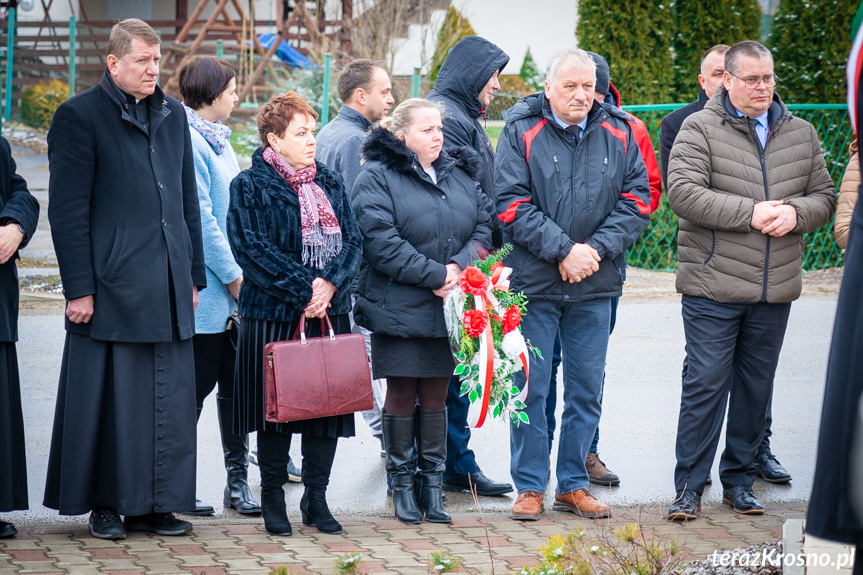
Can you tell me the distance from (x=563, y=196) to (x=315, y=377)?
1581 mm

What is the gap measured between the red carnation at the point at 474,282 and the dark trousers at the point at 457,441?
955 millimetres

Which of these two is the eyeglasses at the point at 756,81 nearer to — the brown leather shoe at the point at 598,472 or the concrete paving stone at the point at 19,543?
the brown leather shoe at the point at 598,472

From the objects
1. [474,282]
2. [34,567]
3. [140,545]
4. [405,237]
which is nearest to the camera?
[34,567]

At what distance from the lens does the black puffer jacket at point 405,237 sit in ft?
15.7

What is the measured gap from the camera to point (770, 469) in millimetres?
5684

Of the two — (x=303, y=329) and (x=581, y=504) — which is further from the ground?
(x=303, y=329)

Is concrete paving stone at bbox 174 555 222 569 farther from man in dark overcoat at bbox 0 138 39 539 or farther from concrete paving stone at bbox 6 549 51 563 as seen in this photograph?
man in dark overcoat at bbox 0 138 39 539

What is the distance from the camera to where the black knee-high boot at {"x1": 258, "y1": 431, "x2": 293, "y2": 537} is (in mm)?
4574

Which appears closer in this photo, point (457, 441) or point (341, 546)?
point (341, 546)

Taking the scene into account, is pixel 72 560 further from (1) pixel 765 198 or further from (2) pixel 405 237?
(1) pixel 765 198

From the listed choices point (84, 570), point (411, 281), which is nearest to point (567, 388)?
point (411, 281)

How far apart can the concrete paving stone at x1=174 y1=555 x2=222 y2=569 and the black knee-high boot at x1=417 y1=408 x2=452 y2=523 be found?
117 cm

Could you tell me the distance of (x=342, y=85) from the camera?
6223 millimetres

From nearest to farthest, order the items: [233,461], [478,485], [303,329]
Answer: [303,329], [233,461], [478,485]
